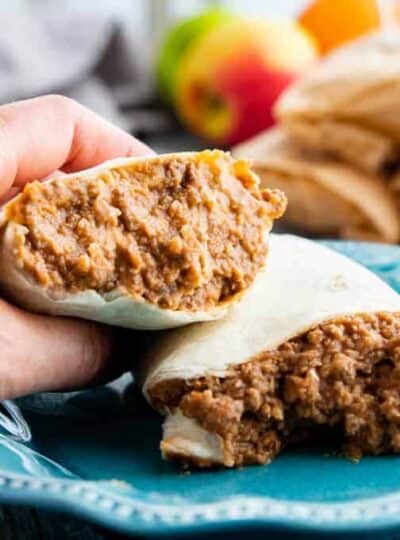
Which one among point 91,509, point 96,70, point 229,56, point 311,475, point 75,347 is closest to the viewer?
point 91,509

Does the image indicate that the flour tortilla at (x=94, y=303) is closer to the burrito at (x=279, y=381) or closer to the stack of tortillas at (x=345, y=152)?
the burrito at (x=279, y=381)

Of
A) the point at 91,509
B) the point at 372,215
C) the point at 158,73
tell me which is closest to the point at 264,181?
the point at 372,215

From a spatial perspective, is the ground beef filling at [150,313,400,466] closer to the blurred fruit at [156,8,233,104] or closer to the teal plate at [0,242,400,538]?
the teal plate at [0,242,400,538]

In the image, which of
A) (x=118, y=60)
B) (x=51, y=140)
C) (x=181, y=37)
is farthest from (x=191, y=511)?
(x=118, y=60)

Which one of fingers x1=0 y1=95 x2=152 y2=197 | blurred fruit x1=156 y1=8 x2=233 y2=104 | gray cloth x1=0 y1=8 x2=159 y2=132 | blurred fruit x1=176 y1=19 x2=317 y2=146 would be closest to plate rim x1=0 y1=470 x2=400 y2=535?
fingers x1=0 y1=95 x2=152 y2=197

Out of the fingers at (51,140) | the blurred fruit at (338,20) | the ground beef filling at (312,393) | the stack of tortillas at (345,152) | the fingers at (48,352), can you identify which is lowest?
the blurred fruit at (338,20)

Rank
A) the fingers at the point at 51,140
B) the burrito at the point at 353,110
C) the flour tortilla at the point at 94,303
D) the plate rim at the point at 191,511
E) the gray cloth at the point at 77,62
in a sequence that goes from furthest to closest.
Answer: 1. the gray cloth at the point at 77,62
2. the burrito at the point at 353,110
3. the fingers at the point at 51,140
4. the flour tortilla at the point at 94,303
5. the plate rim at the point at 191,511

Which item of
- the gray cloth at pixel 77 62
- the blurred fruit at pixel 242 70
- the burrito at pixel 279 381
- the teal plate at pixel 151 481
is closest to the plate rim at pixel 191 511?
the teal plate at pixel 151 481

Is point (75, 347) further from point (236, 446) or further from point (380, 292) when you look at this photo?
point (380, 292)
